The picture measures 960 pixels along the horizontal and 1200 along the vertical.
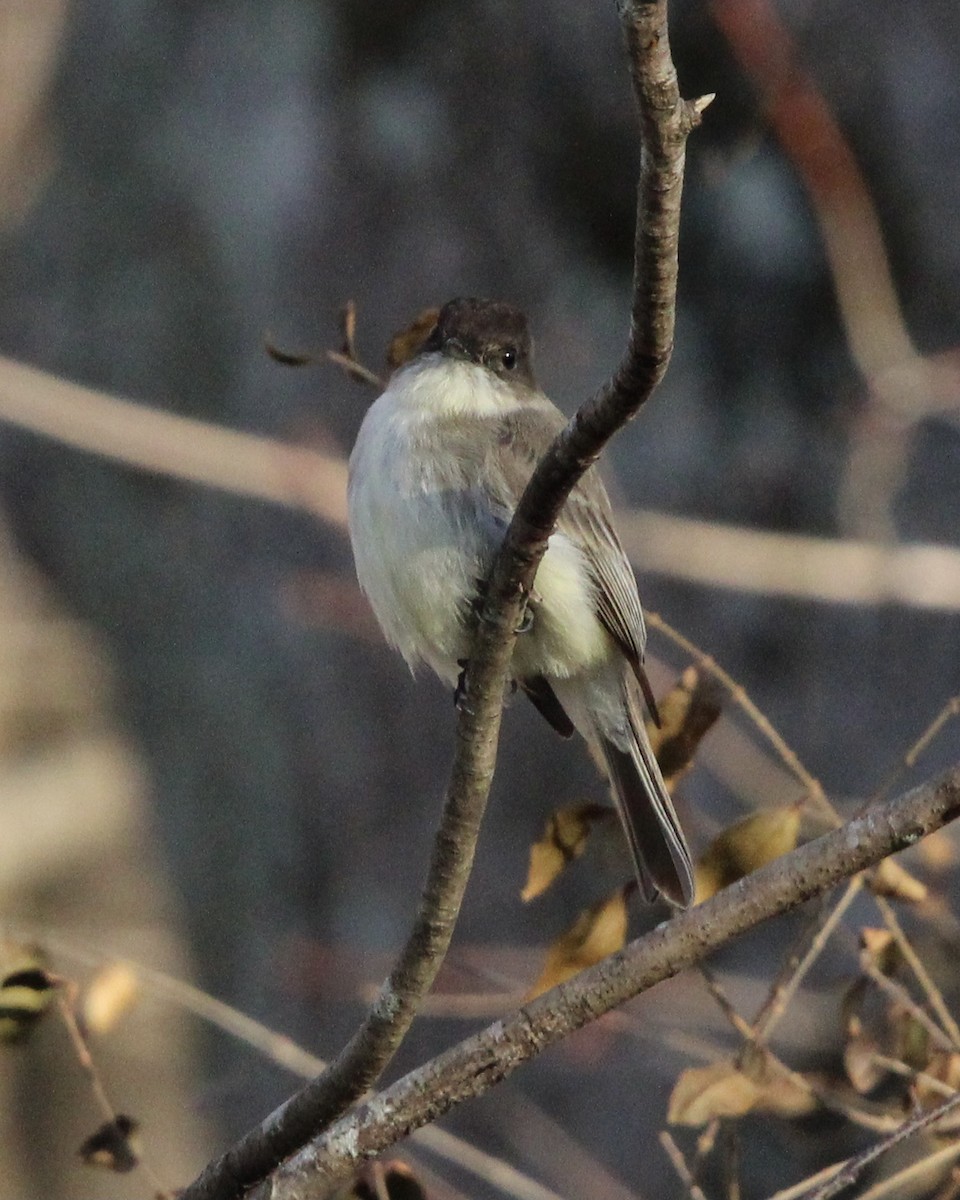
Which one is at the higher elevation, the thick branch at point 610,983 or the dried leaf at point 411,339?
the dried leaf at point 411,339

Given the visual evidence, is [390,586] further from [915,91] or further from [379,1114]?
[915,91]

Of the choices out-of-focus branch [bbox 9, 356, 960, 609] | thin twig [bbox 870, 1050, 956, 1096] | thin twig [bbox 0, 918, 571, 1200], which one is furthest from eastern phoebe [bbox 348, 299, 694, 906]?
out-of-focus branch [bbox 9, 356, 960, 609]

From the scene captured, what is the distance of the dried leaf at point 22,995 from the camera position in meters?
2.99

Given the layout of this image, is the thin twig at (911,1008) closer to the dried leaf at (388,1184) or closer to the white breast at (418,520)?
the dried leaf at (388,1184)

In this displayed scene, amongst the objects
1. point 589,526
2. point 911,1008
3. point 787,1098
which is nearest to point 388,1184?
point 787,1098

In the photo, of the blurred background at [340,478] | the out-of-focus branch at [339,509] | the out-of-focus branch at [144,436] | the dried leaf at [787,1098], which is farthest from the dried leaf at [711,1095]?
the out-of-focus branch at [144,436]

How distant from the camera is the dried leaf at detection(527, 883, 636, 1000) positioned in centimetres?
300

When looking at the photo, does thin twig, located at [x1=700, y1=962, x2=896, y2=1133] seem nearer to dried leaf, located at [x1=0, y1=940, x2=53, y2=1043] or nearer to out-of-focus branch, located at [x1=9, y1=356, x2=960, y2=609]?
dried leaf, located at [x1=0, y1=940, x2=53, y2=1043]

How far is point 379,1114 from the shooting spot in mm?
2398

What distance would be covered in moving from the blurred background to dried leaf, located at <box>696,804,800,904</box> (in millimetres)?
1867

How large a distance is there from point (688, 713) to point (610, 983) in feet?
2.90

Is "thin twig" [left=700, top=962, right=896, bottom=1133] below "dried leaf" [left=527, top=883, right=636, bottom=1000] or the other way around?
below

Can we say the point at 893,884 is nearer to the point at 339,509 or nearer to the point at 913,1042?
the point at 913,1042

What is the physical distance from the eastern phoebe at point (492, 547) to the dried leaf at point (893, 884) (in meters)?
0.39
